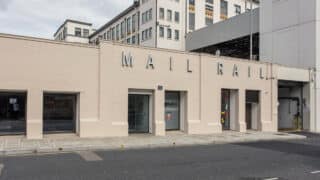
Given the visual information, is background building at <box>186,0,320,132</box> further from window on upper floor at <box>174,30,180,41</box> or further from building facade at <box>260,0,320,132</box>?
window on upper floor at <box>174,30,180,41</box>

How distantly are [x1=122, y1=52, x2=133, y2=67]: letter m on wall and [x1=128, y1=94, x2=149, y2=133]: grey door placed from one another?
Answer: 2009 mm

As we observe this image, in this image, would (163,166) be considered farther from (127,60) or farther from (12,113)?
(127,60)

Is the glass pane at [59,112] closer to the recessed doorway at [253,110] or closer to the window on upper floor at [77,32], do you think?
the recessed doorway at [253,110]

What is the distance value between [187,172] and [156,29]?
50754mm

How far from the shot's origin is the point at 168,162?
40.8 feet

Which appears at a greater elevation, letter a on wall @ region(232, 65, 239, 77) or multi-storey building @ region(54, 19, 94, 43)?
multi-storey building @ region(54, 19, 94, 43)

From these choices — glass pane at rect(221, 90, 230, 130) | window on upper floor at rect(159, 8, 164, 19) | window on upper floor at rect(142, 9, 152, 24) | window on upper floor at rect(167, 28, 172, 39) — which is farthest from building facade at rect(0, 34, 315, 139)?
window on upper floor at rect(142, 9, 152, 24)

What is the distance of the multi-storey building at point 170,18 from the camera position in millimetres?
60531

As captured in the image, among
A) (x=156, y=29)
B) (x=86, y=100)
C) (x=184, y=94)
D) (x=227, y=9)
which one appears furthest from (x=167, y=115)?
(x=227, y=9)

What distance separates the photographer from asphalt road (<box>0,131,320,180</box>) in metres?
9.94

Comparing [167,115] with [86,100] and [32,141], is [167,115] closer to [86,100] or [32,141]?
[86,100]

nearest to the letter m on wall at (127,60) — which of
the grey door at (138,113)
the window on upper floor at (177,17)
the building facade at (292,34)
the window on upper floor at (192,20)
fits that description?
the grey door at (138,113)

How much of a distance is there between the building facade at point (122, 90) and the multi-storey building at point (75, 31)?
6655cm

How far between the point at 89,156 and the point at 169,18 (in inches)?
1966
